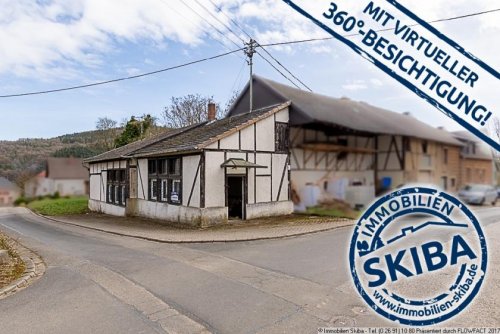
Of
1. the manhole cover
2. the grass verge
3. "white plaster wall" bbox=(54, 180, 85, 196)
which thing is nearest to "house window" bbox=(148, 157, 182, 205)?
the grass verge

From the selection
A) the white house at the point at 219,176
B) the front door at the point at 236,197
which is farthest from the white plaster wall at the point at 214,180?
the front door at the point at 236,197

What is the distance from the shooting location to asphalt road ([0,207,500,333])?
4586 mm

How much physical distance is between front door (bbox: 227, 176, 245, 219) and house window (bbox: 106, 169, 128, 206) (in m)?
7.81

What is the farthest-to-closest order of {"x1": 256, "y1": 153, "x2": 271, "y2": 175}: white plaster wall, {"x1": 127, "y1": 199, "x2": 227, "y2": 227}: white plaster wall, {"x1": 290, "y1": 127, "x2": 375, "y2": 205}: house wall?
{"x1": 256, "y1": 153, "x2": 271, "y2": 175}: white plaster wall
{"x1": 127, "y1": 199, "x2": 227, "y2": 227}: white plaster wall
{"x1": 290, "y1": 127, "x2": 375, "y2": 205}: house wall

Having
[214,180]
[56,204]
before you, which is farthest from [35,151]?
[214,180]

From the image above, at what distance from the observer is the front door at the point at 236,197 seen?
50.2 ft

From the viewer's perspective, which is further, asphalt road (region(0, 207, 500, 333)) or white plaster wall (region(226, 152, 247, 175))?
white plaster wall (region(226, 152, 247, 175))

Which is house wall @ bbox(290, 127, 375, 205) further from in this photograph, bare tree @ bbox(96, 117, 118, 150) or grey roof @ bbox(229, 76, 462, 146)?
bare tree @ bbox(96, 117, 118, 150)

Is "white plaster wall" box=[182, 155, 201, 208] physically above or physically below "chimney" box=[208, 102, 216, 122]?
below

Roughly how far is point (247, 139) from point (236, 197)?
8.69 ft

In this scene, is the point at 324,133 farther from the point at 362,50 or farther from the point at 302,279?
the point at 302,279

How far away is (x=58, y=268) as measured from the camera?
25.1 ft

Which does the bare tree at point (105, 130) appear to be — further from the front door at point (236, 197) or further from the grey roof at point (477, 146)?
the front door at point (236, 197)

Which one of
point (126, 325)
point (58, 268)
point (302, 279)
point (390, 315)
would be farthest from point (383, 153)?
point (58, 268)
